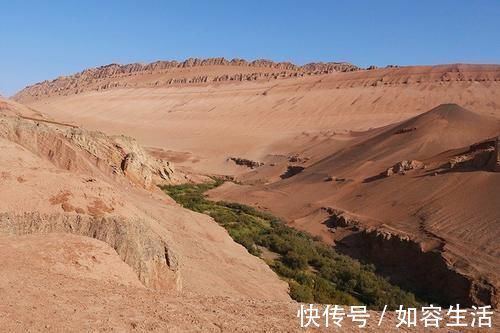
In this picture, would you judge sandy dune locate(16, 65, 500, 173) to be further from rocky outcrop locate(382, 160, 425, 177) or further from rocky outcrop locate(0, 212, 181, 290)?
rocky outcrop locate(0, 212, 181, 290)

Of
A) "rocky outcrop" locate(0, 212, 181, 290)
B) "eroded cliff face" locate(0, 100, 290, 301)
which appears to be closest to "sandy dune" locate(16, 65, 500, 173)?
"eroded cliff face" locate(0, 100, 290, 301)

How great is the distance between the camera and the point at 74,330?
467 centimetres

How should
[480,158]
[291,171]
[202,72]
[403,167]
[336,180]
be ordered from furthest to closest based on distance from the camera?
[202,72], [291,171], [336,180], [403,167], [480,158]

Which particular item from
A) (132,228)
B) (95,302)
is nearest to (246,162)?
(132,228)

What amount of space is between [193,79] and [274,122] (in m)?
40.3

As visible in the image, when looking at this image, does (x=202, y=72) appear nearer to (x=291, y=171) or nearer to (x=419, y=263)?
(x=291, y=171)

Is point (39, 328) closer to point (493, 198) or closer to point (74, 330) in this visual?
point (74, 330)

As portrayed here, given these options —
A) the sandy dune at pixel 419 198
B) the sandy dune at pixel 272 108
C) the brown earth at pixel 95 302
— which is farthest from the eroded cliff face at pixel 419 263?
the sandy dune at pixel 272 108

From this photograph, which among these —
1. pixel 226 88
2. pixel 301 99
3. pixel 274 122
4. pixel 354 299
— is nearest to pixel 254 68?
pixel 226 88

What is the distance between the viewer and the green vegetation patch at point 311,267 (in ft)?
40.1

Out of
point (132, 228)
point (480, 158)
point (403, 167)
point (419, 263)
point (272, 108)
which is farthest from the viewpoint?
point (272, 108)

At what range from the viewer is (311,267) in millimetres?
14578

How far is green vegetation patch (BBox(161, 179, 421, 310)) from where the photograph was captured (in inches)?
481

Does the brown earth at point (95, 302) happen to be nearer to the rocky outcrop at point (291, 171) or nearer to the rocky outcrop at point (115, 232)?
the rocky outcrop at point (115, 232)
